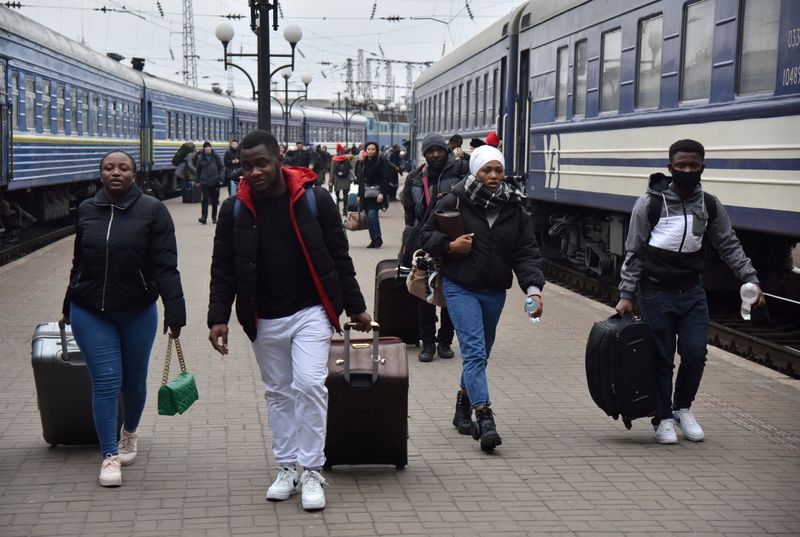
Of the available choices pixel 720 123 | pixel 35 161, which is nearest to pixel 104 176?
pixel 720 123

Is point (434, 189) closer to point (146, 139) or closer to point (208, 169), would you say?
point (208, 169)

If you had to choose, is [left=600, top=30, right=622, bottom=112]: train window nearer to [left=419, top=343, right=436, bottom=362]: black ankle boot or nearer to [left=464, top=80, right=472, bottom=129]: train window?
[left=419, top=343, right=436, bottom=362]: black ankle boot

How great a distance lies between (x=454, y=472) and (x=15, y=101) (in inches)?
594

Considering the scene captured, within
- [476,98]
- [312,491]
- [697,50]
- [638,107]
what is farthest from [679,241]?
[476,98]

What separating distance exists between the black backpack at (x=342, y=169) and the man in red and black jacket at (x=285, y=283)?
73.3 ft

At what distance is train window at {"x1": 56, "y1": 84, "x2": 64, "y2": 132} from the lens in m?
23.9

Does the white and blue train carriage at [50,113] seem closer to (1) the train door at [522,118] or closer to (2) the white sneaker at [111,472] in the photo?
(1) the train door at [522,118]

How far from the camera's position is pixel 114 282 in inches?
254

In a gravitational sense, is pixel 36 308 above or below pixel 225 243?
below

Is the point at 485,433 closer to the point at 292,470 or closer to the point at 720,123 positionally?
the point at 292,470

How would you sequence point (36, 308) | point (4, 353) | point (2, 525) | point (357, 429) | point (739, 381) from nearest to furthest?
point (2, 525), point (357, 429), point (739, 381), point (4, 353), point (36, 308)

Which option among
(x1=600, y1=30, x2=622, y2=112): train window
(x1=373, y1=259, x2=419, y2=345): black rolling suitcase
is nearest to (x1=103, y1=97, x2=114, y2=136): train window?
(x1=600, y1=30, x2=622, y2=112): train window

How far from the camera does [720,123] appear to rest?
36.3 ft

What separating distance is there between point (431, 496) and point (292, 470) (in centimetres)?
69
